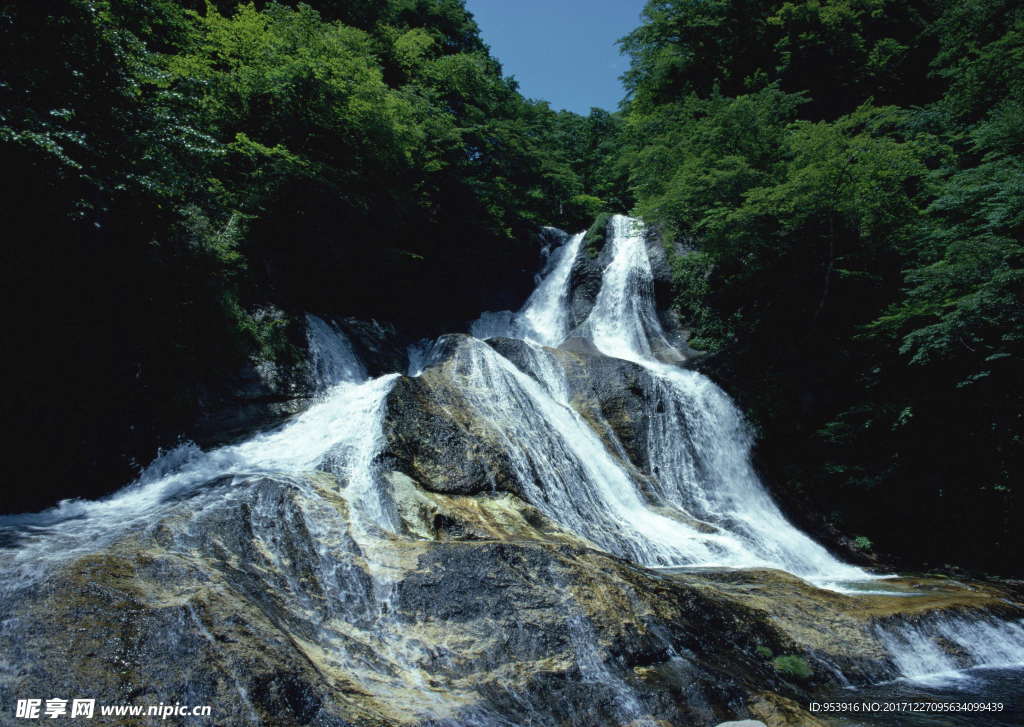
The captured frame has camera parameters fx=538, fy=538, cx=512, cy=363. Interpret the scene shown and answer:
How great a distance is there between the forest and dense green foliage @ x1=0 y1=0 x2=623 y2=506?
0.05m

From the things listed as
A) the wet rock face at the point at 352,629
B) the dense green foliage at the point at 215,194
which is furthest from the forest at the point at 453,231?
the wet rock face at the point at 352,629

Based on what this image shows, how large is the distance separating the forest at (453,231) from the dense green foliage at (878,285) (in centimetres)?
7

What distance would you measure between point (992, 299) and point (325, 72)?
14318 millimetres

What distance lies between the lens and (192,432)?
29.1ft

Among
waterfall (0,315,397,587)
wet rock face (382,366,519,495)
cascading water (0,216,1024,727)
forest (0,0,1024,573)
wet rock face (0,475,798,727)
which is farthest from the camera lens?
wet rock face (382,366,519,495)

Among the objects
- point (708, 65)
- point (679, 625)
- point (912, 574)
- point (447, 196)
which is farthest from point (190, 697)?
point (708, 65)

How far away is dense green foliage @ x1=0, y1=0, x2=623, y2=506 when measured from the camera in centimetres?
681

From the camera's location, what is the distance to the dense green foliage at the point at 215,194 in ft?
22.3

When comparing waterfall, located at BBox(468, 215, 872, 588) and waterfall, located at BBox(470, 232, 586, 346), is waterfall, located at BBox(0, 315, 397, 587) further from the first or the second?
waterfall, located at BBox(470, 232, 586, 346)

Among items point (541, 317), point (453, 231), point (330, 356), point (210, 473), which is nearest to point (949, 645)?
point (210, 473)

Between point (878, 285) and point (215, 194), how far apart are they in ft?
53.1

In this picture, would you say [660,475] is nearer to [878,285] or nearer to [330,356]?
[330,356]

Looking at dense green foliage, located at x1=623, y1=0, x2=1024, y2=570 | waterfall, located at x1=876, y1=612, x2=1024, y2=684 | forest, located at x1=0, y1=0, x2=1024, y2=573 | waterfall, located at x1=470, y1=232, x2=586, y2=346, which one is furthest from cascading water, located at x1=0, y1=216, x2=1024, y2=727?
waterfall, located at x1=470, y1=232, x2=586, y2=346

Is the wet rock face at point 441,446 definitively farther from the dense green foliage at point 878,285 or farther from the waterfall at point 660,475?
the dense green foliage at point 878,285
